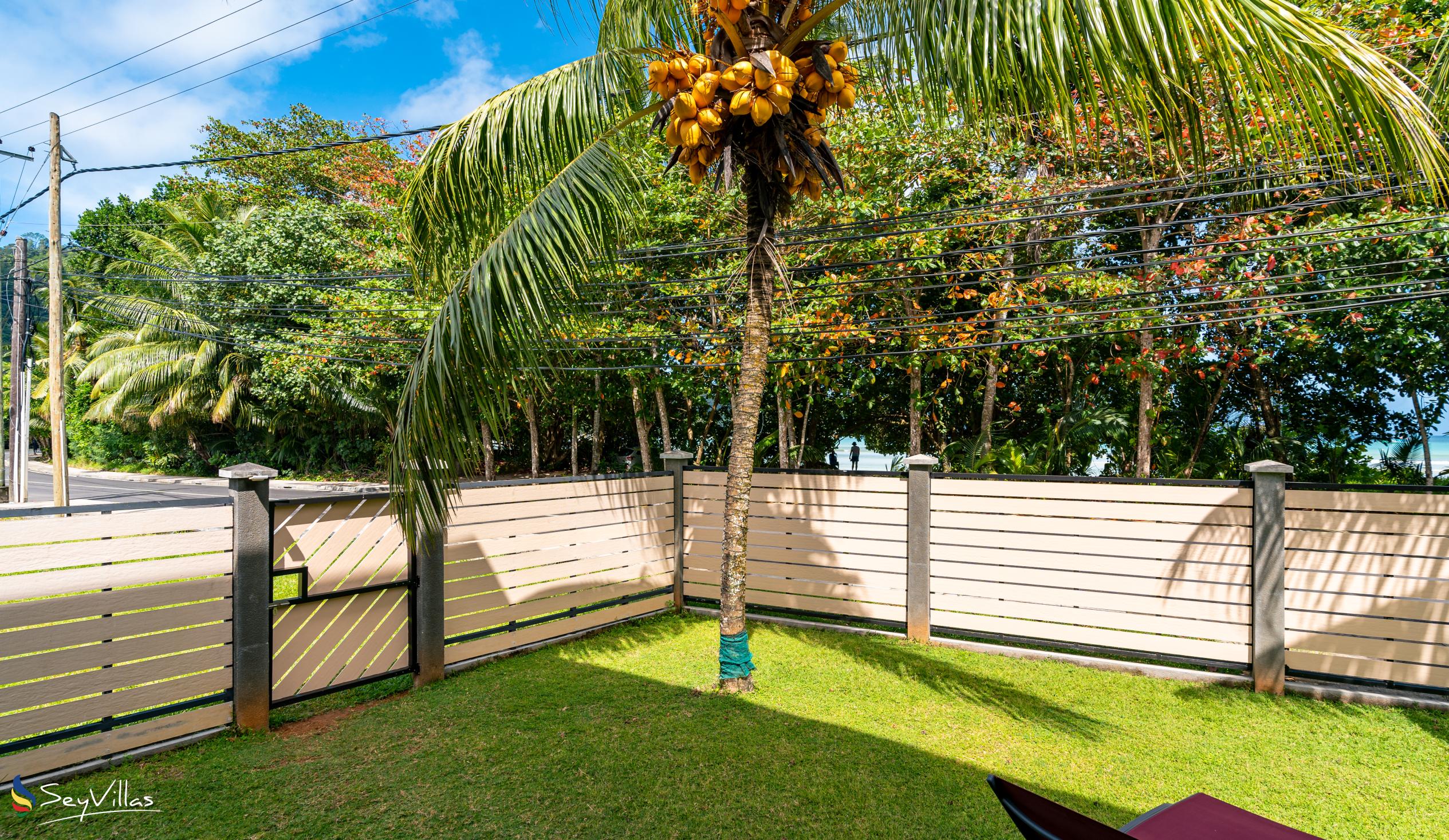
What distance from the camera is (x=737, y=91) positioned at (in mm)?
3793

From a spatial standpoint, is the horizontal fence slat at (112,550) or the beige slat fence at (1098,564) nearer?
the horizontal fence slat at (112,550)

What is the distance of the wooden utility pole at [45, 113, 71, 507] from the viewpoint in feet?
38.3

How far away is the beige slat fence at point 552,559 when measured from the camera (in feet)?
16.3

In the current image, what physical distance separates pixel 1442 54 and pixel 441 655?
6713mm

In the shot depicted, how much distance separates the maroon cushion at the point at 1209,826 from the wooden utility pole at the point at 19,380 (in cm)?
1970

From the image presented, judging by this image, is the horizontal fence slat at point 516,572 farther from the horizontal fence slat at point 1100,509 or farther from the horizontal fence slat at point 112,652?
the horizontal fence slat at point 1100,509

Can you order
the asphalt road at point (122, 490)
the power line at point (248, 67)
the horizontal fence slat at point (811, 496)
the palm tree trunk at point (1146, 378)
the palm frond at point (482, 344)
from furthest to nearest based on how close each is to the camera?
the asphalt road at point (122, 490) → the palm tree trunk at point (1146, 378) → the power line at point (248, 67) → the horizontal fence slat at point (811, 496) → the palm frond at point (482, 344)

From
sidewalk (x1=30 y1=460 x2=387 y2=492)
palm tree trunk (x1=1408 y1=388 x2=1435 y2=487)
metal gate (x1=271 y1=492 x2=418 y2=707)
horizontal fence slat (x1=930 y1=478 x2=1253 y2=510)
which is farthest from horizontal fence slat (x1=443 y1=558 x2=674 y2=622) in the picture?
sidewalk (x1=30 y1=460 x2=387 y2=492)

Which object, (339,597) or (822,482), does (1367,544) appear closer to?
(822,482)

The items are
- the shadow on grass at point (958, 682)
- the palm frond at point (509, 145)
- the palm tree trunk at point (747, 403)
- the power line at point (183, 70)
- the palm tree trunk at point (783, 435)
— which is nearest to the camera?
the shadow on grass at point (958, 682)

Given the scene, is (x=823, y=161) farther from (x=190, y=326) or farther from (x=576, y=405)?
(x=190, y=326)

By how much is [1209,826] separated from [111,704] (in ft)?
15.0

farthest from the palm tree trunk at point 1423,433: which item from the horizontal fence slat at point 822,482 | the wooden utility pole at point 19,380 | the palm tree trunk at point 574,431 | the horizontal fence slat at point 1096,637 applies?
the wooden utility pole at point 19,380

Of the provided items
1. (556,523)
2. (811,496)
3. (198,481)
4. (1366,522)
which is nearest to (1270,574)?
(1366,522)
